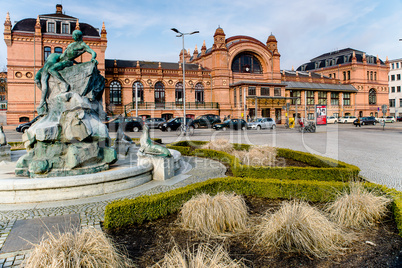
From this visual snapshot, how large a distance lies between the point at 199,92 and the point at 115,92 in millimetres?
13770

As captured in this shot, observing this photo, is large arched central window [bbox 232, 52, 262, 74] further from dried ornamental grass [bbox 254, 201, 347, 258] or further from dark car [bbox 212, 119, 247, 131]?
dried ornamental grass [bbox 254, 201, 347, 258]

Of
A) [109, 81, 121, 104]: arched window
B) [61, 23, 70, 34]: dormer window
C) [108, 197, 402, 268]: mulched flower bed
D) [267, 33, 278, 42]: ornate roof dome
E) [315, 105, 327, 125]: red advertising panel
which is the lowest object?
[108, 197, 402, 268]: mulched flower bed

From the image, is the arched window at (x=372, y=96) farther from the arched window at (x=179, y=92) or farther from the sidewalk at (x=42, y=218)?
the sidewalk at (x=42, y=218)

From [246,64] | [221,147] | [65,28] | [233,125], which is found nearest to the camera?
[221,147]

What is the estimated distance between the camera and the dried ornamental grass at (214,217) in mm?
4590

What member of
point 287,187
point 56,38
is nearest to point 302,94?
point 56,38

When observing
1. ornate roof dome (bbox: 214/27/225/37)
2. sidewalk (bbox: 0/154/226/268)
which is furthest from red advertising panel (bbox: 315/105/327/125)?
sidewalk (bbox: 0/154/226/268)

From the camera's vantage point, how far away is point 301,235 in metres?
4.04

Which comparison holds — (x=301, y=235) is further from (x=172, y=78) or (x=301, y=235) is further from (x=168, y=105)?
(x=172, y=78)

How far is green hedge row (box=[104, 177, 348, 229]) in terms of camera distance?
4.77 m

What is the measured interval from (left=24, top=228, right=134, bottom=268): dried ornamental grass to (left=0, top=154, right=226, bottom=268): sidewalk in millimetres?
399

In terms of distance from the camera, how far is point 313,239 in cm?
403

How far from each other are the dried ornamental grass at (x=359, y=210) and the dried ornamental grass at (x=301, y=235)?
1.99 feet

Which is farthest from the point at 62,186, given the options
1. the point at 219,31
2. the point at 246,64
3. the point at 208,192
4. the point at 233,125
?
the point at 246,64
